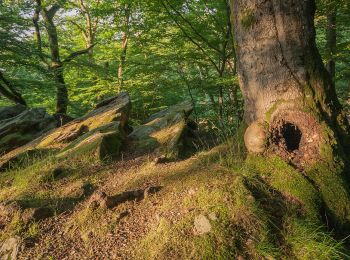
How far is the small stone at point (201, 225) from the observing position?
2.43m

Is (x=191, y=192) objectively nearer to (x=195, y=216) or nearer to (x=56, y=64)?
(x=195, y=216)

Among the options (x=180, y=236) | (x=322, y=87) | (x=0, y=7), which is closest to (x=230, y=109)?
(x=322, y=87)

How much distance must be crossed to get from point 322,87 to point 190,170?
5.16 feet

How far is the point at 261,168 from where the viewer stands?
3.05 m

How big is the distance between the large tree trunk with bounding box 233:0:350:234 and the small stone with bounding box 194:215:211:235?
1.02 metres

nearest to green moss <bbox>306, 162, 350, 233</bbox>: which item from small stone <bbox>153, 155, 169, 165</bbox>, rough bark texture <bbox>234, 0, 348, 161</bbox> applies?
rough bark texture <bbox>234, 0, 348, 161</bbox>

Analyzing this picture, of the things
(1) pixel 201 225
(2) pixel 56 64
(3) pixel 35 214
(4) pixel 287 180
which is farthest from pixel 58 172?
(2) pixel 56 64

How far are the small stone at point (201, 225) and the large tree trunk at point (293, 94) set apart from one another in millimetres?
1024

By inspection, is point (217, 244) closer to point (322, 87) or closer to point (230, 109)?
point (322, 87)

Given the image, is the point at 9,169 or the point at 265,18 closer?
the point at 265,18

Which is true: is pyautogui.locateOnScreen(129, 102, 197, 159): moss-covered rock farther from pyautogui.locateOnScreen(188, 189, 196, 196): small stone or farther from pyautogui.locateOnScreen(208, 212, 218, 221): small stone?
pyautogui.locateOnScreen(208, 212, 218, 221): small stone

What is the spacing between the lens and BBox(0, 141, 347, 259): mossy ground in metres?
2.33

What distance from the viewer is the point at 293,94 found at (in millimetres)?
3090

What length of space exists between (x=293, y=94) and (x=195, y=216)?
1.56m
